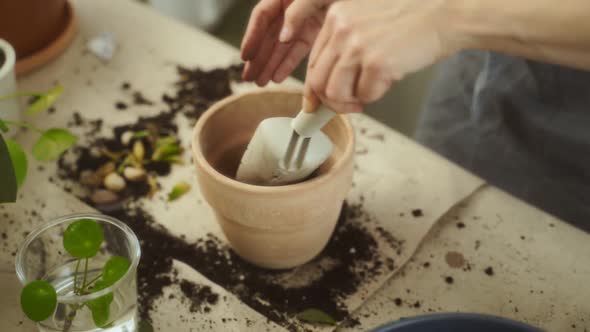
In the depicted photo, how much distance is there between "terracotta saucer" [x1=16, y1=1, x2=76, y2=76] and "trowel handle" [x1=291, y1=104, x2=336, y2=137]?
19.9 inches

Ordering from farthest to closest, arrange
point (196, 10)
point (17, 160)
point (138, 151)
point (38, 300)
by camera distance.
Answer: point (196, 10)
point (138, 151)
point (17, 160)
point (38, 300)

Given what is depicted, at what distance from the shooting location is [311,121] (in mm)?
654

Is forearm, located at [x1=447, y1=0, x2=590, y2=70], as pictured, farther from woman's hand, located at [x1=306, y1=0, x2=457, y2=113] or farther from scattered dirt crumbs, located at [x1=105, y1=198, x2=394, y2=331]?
scattered dirt crumbs, located at [x1=105, y1=198, x2=394, y2=331]

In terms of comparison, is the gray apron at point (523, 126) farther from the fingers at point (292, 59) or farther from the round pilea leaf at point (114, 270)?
the round pilea leaf at point (114, 270)

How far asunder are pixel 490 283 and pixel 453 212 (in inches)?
4.4

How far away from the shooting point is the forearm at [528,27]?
58 cm

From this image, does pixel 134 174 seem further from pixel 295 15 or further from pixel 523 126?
pixel 523 126

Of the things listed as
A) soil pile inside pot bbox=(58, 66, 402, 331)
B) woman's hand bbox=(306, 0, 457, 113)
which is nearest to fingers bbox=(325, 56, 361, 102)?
woman's hand bbox=(306, 0, 457, 113)

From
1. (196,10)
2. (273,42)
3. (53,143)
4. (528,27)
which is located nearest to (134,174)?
(53,143)

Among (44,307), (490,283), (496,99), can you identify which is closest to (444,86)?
(496,99)

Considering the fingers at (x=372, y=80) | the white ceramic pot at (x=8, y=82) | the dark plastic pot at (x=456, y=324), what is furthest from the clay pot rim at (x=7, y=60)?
the dark plastic pot at (x=456, y=324)

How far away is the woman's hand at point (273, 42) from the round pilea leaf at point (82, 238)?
0.31 metres

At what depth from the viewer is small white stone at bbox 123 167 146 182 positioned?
85cm

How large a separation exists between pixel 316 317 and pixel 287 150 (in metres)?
0.18
